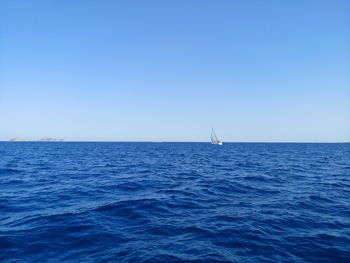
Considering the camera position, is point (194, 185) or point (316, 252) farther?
point (194, 185)

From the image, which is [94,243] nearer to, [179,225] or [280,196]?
[179,225]

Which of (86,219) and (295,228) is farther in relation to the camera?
(86,219)

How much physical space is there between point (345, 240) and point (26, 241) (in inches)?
505

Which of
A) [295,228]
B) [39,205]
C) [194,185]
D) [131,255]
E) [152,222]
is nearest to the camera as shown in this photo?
[131,255]

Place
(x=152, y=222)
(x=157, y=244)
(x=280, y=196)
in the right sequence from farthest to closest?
(x=280, y=196)
(x=152, y=222)
(x=157, y=244)

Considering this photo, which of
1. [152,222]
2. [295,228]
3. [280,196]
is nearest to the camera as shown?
[295,228]

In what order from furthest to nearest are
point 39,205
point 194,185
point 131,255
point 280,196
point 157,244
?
point 194,185 → point 280,196 → point 39,205 → point 157,244 → point 131,255

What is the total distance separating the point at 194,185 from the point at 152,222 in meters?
8.84

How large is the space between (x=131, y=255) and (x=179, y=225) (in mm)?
3060

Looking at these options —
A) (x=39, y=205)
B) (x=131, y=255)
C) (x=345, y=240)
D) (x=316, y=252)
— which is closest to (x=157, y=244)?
(x=131, y=255)

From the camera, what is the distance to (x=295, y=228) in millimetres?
9031

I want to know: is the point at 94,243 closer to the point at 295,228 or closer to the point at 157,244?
the point at 157,244

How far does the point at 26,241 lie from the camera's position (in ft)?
25.3

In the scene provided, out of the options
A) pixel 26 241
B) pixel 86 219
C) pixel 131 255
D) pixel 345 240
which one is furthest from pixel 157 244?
pixel 345 240
